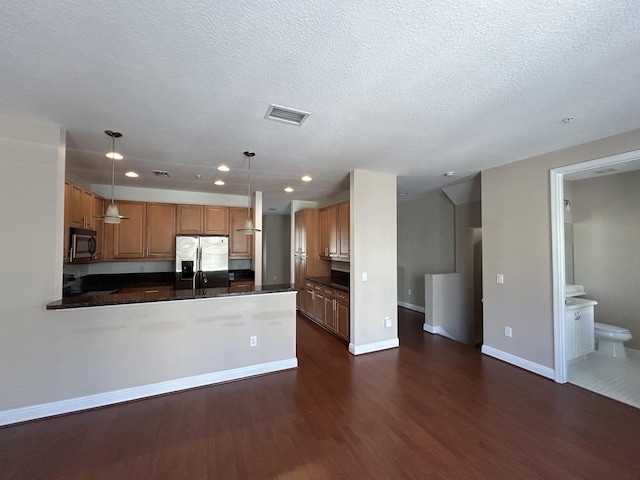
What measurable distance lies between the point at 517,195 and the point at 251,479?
13.6ft

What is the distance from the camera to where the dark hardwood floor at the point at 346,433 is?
1.86 metres

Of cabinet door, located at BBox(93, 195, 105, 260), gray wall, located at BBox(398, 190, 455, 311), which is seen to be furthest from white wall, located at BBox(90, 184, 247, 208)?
gray wall, located at BBox(398, 190, 455, 311)

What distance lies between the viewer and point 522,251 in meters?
3.45

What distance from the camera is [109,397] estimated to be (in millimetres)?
2635

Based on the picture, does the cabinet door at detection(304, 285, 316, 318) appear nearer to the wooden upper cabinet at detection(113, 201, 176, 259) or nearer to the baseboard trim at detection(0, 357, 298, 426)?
the baseboard trim at detection(0, 357, 298, 426)

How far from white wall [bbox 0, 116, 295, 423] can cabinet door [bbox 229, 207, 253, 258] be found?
2620 millimetres

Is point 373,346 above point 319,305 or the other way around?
the other way around

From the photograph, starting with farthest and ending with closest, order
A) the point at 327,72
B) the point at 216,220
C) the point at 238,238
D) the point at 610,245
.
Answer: the point at 238,238 < the point at 216,220 < the point at 610,245 < the point at 327,72

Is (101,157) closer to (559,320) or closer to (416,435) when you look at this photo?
(416,435)

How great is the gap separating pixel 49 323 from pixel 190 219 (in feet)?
9.93

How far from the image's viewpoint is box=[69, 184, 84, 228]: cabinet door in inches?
136

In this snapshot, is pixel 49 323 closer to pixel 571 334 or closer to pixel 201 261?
pixel 201 261

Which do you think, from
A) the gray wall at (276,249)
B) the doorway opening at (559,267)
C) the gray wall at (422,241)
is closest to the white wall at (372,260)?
the doorway opening at (559,267)

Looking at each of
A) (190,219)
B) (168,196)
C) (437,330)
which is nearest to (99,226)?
(168,196)
